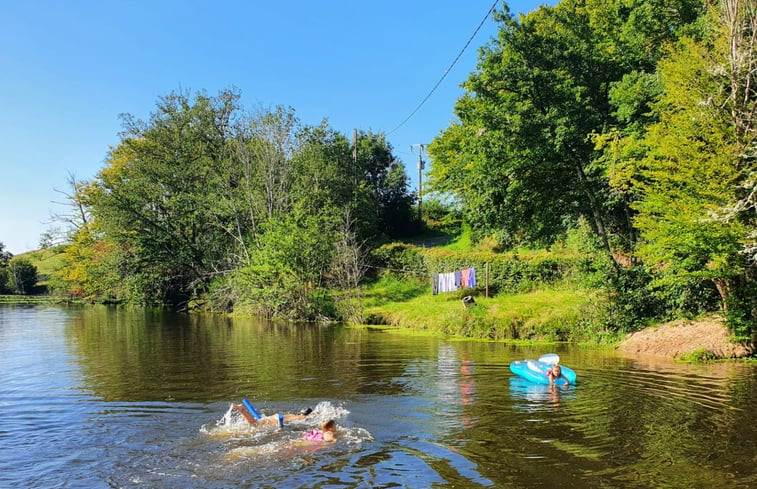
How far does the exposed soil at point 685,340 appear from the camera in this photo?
17808mm

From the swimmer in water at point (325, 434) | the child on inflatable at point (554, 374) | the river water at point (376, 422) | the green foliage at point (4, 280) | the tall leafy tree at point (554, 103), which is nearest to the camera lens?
the river water at point (376, 422)

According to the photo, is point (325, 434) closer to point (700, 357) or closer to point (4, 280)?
point (700, 357)

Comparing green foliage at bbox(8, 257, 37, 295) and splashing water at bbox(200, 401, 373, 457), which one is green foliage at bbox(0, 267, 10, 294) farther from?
splashing water at bbox(200, 401, 373, 457)

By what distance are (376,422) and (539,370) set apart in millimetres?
5509

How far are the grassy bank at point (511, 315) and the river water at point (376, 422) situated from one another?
2.41 m

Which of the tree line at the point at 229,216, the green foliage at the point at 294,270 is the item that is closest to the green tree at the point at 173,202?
the tree line at the point at 229,216

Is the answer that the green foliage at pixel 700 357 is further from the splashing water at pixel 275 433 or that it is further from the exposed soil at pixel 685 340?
the splashing water at pixel 275 433

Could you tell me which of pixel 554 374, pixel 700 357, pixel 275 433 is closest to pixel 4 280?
pixel 275 433

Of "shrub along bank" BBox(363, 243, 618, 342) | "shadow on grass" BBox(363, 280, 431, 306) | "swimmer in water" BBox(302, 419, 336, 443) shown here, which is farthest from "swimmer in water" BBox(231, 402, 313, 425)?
"shadow on grass" BBox(363, 280, 431, 306)

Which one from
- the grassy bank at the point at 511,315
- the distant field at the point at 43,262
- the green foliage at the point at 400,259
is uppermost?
the distant field at the point at 43,262

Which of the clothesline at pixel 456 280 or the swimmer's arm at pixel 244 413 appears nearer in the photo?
the swimmer's arm at pixel 244 413

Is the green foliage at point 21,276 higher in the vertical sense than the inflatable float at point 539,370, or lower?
higher

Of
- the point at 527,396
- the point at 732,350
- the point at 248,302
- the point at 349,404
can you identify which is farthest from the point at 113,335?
the point at 732,350

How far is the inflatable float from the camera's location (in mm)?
14133
